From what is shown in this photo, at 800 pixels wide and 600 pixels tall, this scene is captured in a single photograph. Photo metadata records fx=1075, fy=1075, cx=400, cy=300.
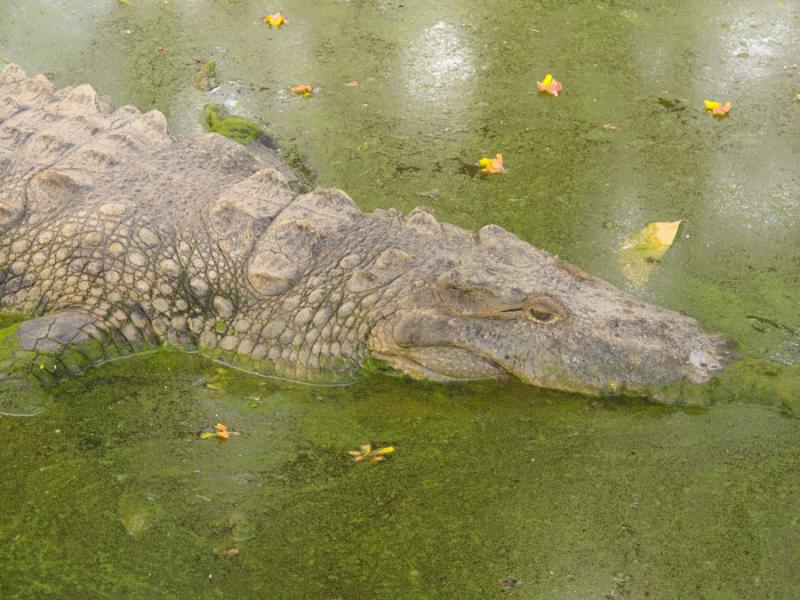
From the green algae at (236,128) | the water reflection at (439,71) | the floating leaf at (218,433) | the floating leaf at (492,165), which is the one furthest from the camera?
the water reflection at (439,71)

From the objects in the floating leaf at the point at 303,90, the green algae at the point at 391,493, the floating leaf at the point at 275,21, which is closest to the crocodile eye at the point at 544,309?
the green algae at the point at 391,493

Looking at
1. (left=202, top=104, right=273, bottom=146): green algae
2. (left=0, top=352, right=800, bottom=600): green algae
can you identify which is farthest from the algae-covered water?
(left=202, top=104, right=273, bottom=146): green algae

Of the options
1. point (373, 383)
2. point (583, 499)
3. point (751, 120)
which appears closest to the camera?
point (583, 499)

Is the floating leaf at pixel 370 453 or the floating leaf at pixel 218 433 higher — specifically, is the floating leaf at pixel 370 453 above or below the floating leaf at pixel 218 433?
below

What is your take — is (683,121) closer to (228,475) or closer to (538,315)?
(538,315)

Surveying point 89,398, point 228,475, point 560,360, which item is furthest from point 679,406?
point 89,398

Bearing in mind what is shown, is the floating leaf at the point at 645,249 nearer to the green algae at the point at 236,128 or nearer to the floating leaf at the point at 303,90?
the green algae at the point at 236,128

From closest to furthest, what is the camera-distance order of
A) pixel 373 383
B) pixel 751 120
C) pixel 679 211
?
pixel 373 383
pixel 679 211
pixel 751 120
